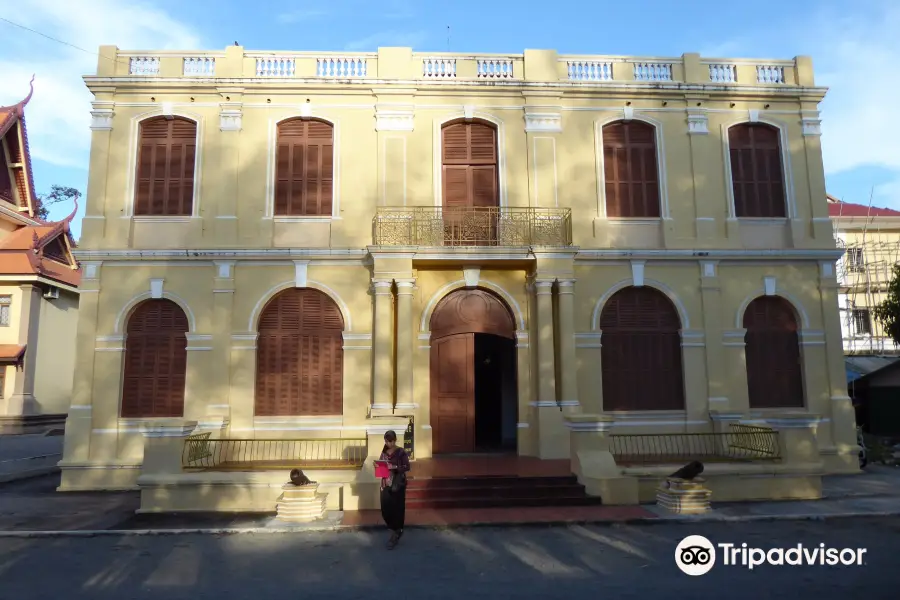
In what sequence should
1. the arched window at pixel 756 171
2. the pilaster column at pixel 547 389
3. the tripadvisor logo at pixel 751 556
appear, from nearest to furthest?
the tripadvisor logo at pixel 751 556 < the pilaster column at pixel 547 389 < the arched window at pixel 756 171

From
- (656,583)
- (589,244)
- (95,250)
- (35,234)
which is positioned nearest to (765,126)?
(589,244)

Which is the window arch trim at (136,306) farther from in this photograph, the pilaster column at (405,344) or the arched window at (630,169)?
the arched window at (630,169)

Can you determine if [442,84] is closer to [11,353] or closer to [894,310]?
[894,310]

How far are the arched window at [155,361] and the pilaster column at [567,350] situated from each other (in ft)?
28.2

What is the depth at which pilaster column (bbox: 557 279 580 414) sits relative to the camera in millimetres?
13602

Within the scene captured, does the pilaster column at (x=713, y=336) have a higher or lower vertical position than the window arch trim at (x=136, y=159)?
lower

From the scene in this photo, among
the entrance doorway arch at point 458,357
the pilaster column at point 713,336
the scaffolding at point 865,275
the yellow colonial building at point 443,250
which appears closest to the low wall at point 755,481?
the yellow colonial building at point 443,250

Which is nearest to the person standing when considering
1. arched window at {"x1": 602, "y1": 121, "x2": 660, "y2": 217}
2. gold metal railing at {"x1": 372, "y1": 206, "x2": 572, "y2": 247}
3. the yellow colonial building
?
A: the yellow colonial building

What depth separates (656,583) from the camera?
22.7 ft

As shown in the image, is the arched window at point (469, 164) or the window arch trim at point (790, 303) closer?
the window arch trim at point (790, 303)

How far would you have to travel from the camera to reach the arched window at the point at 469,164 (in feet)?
49.8

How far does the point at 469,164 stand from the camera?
50.2ft

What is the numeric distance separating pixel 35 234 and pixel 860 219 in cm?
3671

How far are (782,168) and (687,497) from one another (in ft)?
31.6
